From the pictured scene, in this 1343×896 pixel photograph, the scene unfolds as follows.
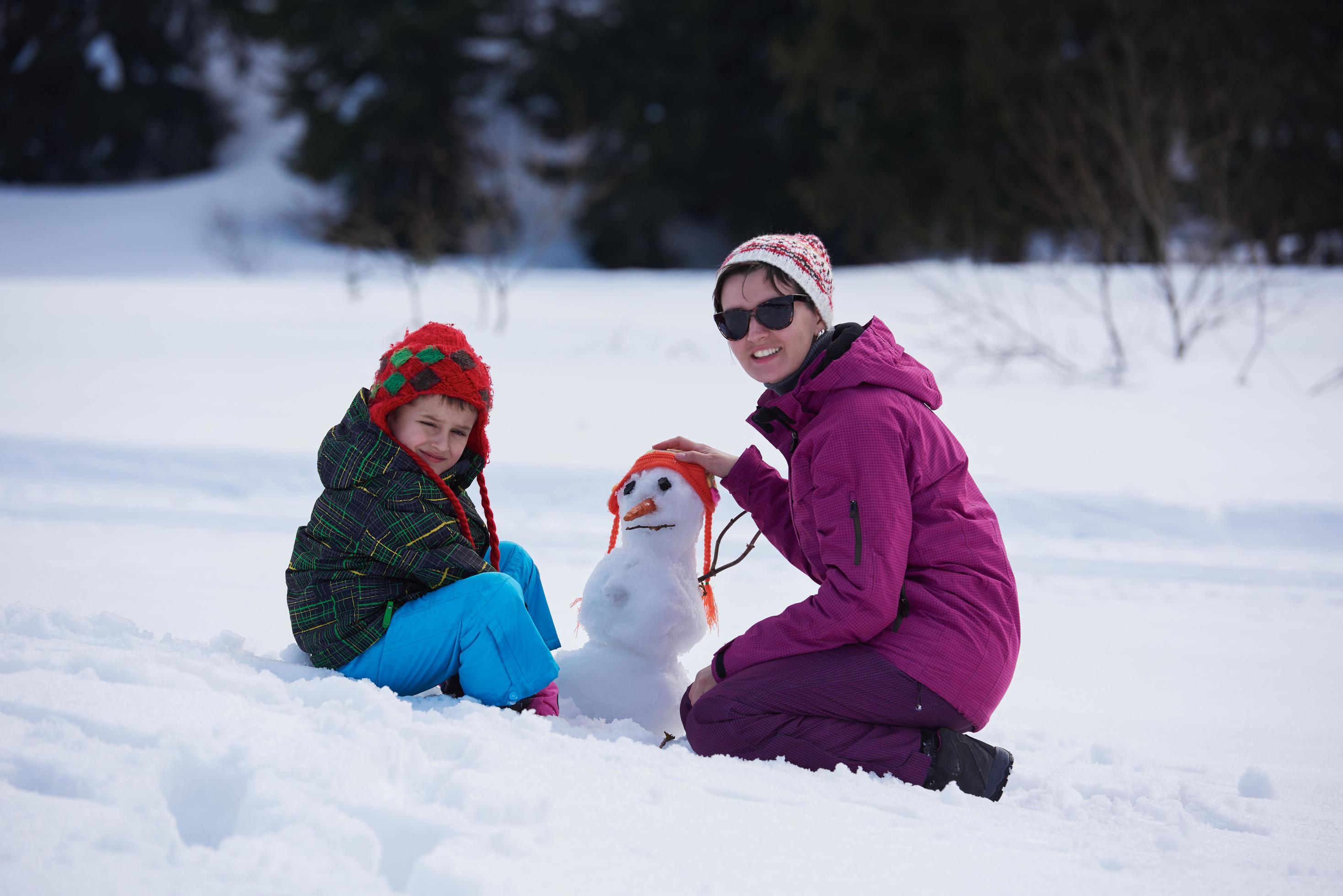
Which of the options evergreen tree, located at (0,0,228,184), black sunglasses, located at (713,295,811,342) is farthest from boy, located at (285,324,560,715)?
evergreen tree, located at (0,0,228,184)

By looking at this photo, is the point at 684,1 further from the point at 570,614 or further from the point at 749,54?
the point at 570,614

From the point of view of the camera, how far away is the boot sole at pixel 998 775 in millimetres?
2293

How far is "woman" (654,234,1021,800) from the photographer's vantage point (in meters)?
2.24

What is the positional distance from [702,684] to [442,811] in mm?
907

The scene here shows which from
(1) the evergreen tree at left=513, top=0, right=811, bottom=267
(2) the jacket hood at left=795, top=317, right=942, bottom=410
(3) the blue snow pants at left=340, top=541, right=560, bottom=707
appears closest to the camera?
(2) the jacket hood at left=795, top=317, right=942, bottom=410

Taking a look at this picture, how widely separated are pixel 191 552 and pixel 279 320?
9.17 m

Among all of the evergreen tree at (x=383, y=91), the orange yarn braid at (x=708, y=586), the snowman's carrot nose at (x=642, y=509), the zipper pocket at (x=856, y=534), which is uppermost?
the evergreen tree at (x=383, y=91)

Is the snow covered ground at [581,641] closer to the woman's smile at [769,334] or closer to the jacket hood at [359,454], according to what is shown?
the jacket hood at [359,454]

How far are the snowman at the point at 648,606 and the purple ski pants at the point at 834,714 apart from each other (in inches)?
11.7

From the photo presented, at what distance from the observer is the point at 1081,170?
943 cm

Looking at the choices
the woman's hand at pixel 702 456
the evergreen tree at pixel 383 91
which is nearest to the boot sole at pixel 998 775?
the woman's hand at pixel 702 456

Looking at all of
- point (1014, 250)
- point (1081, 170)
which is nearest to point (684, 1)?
point (1014, 250)

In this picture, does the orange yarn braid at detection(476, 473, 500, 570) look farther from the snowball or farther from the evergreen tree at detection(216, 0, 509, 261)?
the evergreen tree at detection(216, 0, 509, 261)

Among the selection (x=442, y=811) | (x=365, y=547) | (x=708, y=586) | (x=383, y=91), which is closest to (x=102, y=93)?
(x=383, y=91)
